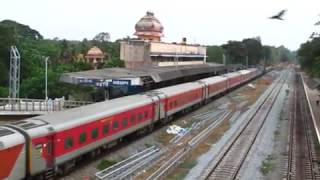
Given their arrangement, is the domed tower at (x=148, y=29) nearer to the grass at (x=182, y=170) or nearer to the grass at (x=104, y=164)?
the grass at (x=182, y=170)

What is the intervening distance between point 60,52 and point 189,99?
240ft

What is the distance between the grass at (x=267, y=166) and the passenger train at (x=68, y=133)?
7439 millimetres

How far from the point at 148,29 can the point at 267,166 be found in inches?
2727

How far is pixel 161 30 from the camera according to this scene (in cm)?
9488

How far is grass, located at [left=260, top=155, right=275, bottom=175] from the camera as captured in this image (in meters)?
24.0

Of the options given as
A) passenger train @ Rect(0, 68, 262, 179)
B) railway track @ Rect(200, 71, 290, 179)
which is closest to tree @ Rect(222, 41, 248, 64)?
railway track @ Rect(200, 71, 290, 179)

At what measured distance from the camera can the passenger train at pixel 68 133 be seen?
17.4m

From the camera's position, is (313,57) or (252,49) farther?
(252,49)

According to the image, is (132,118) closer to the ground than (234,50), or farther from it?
closer to the ground

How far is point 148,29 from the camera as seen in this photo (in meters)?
92.4

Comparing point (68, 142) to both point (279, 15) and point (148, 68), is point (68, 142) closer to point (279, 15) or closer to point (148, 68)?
point (279, 15)

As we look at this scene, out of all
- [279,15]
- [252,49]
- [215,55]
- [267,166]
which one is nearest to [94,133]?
[267,166]

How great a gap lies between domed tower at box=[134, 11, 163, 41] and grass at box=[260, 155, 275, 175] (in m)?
66.8

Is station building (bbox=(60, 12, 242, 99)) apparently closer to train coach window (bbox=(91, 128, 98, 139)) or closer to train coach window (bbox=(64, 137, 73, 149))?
train coach window (bbox=(91, 128, 98, 139))
